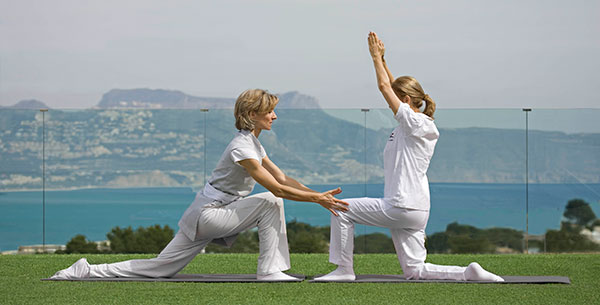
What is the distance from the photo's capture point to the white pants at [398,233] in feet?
15.2

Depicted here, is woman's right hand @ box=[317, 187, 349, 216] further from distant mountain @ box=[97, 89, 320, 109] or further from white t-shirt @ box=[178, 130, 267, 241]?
distant mountain @ box=[97, 89, 320, 109]

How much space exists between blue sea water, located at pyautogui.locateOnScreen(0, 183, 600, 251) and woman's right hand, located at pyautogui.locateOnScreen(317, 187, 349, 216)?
3664 millimetres

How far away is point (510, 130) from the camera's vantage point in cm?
841

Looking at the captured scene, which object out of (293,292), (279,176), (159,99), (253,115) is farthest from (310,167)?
(159,99)

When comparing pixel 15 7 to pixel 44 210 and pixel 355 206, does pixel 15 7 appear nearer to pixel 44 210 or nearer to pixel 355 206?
pixel 44 210

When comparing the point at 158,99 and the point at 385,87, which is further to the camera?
the point at 158,99

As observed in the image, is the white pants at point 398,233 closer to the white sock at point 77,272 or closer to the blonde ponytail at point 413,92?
the blonde ponytail at point 413,92

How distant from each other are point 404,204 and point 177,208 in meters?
4.68

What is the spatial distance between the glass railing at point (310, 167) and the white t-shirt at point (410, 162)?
144 inches

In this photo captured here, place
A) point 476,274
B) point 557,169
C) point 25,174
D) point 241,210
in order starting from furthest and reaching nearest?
point 25,174, point 557,169, point 241,210, point 476,274

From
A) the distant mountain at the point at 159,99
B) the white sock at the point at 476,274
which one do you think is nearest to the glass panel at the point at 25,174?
the white sock at the point at 476,274

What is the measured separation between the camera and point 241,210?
15.4 ft

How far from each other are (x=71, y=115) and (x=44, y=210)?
3.74 ft

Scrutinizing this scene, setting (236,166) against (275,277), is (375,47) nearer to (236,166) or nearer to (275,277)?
(236,166)
